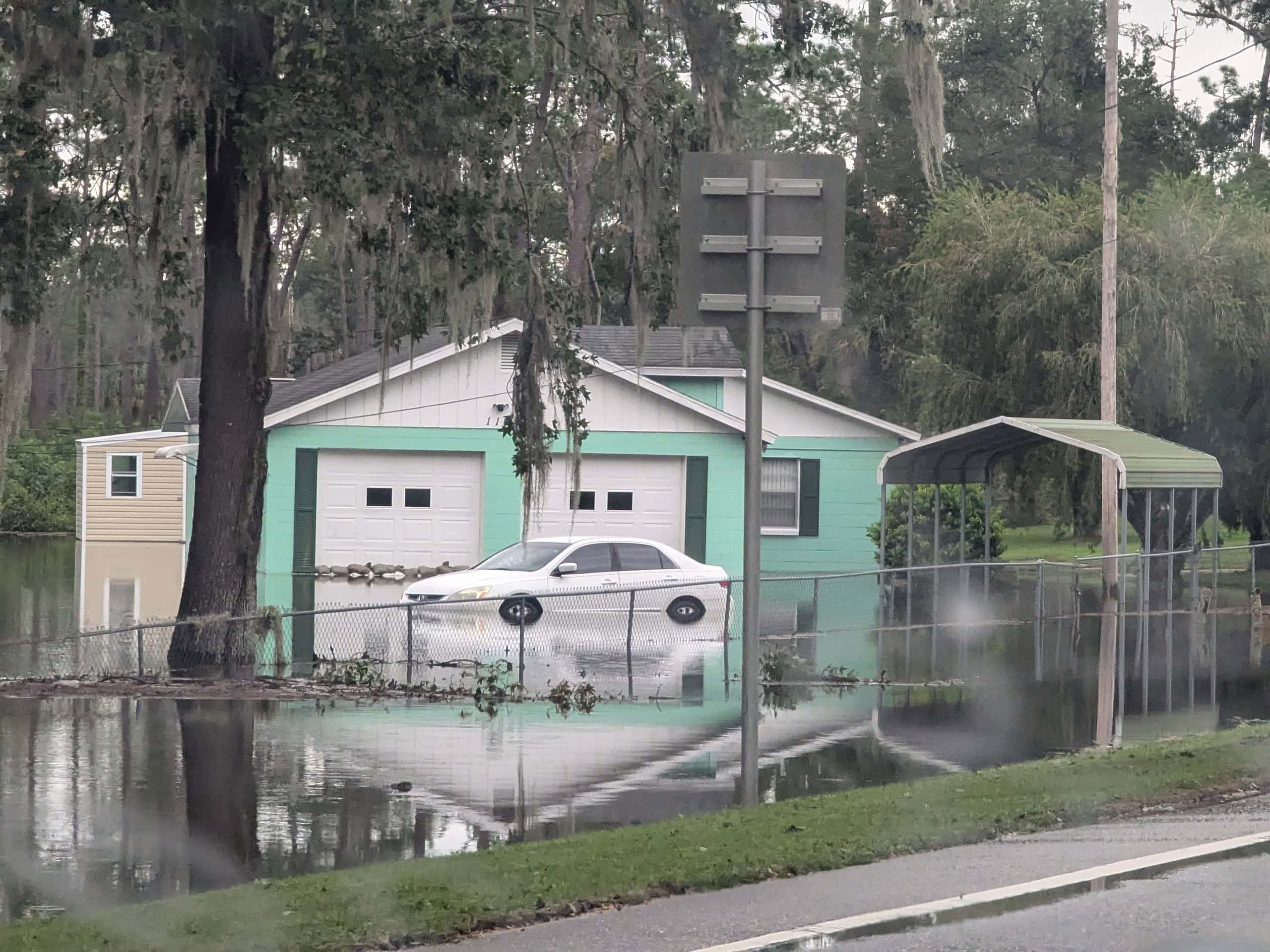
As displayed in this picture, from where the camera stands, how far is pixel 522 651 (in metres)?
16.1

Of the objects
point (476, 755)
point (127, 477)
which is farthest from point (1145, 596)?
point (127, 477)

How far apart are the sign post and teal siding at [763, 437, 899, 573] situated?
24455 mm

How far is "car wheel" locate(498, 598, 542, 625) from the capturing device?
18.7m

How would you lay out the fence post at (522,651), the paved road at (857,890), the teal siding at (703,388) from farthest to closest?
the teal siding at (703,388), the fence post at (522,651), the paved road at (857,890)

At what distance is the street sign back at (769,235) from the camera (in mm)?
9195

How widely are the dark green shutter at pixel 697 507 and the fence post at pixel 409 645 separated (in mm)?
15144

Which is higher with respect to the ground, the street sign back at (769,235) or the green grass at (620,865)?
the street sign back at (769,235)

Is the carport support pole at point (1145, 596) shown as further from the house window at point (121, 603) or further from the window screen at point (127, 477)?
the window screen at point (127, 477)

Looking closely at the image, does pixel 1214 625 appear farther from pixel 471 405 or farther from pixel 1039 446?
pixel 471 405

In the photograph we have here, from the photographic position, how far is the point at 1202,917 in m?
6.68

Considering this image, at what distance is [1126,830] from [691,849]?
2417 millimetres

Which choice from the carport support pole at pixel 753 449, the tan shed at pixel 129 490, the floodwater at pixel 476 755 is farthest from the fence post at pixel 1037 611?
the tan shed at pixel 129 490

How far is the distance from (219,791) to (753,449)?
419 cm

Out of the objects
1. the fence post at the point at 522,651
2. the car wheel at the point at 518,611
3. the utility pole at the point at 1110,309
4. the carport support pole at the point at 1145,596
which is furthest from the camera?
the utility pole at the point at 1110,309
